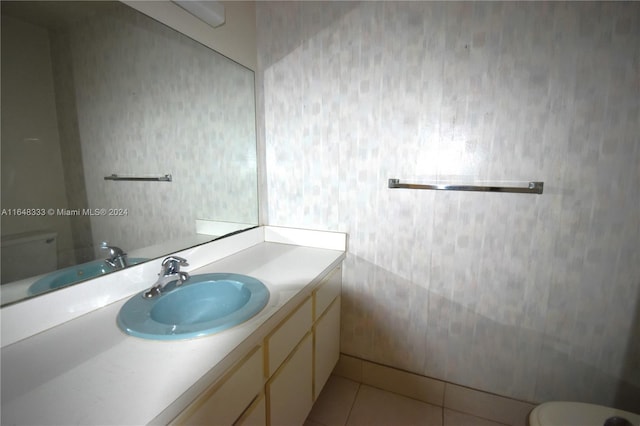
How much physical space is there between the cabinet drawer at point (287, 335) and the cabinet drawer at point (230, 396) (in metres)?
0.06

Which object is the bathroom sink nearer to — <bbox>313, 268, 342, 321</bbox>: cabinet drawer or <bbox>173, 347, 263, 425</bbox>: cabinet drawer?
<bbox>173, 347, 263, 425</bbox>: cabinet drawer

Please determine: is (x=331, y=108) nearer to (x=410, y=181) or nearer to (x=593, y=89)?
(x=410, y=181)

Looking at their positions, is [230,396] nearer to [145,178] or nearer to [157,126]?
[145,178]

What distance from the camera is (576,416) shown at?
978mm

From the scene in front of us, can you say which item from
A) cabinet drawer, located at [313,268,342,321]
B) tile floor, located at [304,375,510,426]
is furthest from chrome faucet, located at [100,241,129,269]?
tile floor, located at [304,375,510,426]

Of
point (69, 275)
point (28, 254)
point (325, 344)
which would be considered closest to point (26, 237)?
point (28, 254)

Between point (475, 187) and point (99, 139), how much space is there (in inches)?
57.7

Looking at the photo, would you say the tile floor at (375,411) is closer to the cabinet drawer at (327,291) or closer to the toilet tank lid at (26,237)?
the cabinet drawer at (327,291)

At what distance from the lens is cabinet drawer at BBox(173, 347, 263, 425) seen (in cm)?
60

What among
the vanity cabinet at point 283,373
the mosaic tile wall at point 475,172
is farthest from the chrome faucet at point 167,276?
the mosaic tile wall at point 475,172

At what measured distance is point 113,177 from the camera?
0.99 metres

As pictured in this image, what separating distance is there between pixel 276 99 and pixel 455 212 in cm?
111

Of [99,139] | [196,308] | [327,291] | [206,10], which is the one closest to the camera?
[99,139]

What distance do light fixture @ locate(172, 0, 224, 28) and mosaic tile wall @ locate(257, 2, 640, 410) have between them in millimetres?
347
